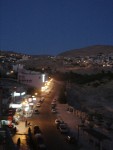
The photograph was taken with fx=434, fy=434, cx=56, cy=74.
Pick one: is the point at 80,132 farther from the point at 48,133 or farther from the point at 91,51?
the point at 91,51

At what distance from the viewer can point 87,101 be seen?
122ft

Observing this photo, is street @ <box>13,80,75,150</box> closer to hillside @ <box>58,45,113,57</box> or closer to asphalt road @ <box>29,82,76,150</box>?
asphalt road @ <box>29,82,76,150</box>

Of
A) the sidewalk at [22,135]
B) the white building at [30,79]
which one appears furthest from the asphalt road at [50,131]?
the white building at [30,79]

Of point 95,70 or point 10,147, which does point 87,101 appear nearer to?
point 10,147

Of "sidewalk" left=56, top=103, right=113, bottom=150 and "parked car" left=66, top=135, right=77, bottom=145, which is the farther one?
"parked car" left=66, top=135, right=77, bottom=145

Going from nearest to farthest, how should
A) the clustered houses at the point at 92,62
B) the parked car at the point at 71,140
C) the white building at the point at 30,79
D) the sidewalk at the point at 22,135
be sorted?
1. the sidewalk at the point at 22,135
2. the parked car at the point at 71,140
3. the white building at the point at 30,79
4. the clustered houses at the point at 92,62

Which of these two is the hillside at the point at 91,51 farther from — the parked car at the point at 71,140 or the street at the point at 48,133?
the parked car at the point at 71,140

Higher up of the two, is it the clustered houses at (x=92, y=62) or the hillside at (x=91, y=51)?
the hillside at (x=91, y=51)

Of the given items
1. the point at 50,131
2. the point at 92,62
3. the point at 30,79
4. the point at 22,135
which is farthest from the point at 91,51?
the point at 22,135

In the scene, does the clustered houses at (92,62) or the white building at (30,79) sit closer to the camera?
the white building at (30,79)

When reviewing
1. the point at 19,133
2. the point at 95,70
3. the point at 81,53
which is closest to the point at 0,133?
the point at 19,133

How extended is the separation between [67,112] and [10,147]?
17594mm

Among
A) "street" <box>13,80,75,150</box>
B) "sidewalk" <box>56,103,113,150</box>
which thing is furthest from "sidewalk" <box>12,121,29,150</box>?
"sidewalk" <box>56,103,113,150</box>

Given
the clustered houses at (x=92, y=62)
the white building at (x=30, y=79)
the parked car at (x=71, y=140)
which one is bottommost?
the parked car at (x=71, y=140)
